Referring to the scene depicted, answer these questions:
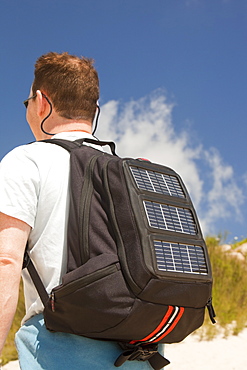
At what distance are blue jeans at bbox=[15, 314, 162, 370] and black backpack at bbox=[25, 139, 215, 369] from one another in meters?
0.06

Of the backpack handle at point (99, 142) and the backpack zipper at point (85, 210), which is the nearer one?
the backpack zipper at point (85, 210)

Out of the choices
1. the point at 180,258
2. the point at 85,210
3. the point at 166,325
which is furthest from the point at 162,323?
the point at 85,210

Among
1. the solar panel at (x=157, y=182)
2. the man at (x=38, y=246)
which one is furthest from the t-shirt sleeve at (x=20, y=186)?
the solar panel at (x=157, y=182)

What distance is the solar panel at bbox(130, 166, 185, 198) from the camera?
5.67 ft

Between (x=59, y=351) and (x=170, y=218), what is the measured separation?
23.7 inches

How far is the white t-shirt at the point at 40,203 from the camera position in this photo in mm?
1651

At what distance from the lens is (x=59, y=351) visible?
1.65 meters

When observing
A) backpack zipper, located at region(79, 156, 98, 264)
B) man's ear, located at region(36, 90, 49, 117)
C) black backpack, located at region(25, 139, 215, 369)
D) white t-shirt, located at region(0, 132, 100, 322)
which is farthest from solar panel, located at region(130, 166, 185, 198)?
man's ear, located at region(36, 90, 49, 117)

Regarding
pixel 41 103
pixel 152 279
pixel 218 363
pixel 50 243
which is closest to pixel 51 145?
pixel 41 103

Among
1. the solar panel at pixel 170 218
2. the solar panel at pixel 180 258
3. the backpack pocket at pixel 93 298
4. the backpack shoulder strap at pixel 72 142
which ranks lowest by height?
the backpack pocket at pixel 93 298

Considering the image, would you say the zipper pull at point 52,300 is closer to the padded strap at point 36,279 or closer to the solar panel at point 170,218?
the padded strap at point 36,279

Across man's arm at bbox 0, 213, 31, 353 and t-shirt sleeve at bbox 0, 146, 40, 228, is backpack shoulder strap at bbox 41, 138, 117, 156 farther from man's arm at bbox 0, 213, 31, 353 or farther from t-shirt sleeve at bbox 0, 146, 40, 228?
man's arm at bbox 0, 213, 31, 353

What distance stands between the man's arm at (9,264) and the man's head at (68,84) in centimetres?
57

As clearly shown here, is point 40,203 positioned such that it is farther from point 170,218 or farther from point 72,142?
point 170,218
